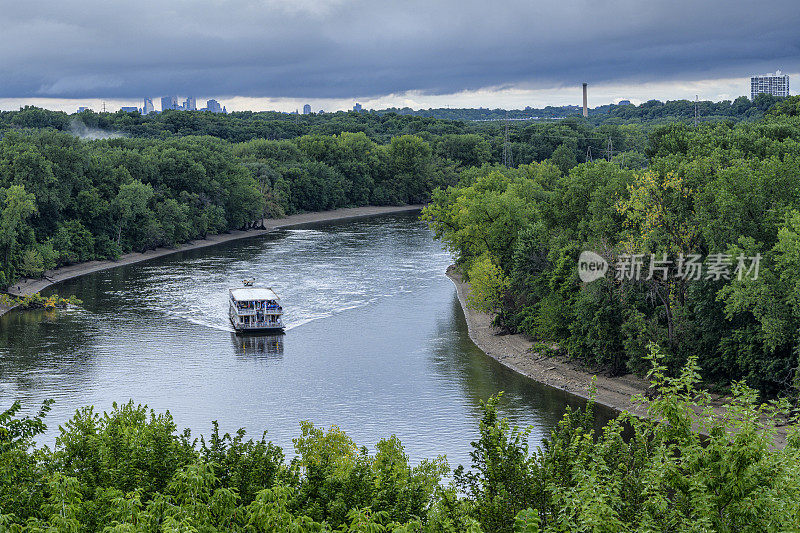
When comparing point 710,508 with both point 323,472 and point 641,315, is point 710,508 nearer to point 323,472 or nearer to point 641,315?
point 323,472

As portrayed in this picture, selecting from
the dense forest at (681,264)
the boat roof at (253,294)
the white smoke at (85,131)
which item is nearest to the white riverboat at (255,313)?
the boat roof at (253,294)

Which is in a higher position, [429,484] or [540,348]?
[429,484]

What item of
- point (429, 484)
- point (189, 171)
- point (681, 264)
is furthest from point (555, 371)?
point (189, 171)

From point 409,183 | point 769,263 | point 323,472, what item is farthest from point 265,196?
point 323,472

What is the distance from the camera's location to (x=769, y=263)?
3956cm

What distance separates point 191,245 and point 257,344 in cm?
4932

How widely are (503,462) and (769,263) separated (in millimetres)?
24641

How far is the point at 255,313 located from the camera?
6225 centimetres

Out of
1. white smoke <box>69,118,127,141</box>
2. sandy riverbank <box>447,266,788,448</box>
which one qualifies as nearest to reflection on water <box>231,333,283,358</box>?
sandy riverbank <box>447,266,788,448</box>

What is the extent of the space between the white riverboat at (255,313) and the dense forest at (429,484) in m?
34.9

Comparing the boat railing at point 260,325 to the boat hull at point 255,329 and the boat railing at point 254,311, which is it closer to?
the boat hull at point 255,329

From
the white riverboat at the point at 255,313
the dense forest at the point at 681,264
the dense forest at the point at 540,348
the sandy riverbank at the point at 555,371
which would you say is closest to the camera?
the dense forest at the point at 540,348

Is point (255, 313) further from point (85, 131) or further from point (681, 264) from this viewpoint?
point (85, 131)

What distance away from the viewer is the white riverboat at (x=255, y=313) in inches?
2429
